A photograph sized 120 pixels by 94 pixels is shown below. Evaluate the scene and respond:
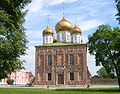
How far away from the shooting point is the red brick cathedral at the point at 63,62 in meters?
66.6

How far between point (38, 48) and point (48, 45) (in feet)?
7.71

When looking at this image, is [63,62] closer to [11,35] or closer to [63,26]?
[63,26]

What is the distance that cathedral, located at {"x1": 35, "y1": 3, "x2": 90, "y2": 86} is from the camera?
219 ft

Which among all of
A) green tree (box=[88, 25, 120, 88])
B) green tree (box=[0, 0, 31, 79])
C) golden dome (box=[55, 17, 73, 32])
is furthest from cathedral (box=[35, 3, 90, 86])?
green tree (box=[0, 0, 31, 79])

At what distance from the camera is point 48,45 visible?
69812 millimetres

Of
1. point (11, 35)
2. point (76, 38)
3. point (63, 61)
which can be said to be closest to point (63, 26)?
point (76, 38)

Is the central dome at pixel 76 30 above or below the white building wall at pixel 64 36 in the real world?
above

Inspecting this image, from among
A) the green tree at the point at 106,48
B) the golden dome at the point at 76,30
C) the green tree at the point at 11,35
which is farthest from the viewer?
the golden dome at the point at 76,30

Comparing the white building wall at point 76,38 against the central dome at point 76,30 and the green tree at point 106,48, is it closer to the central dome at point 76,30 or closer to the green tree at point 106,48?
the central dome at point 76,30

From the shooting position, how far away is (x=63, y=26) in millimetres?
71500

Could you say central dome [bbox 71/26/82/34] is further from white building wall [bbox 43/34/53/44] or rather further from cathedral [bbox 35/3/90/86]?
white building wall [bbox 43/34/53/44]

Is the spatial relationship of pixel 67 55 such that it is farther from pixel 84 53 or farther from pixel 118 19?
pixel 118 19

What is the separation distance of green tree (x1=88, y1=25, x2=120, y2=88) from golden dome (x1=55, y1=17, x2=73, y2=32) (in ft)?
70.8

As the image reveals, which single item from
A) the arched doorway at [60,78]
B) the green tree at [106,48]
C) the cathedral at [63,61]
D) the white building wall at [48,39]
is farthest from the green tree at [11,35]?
the white building wall at [48,39]
